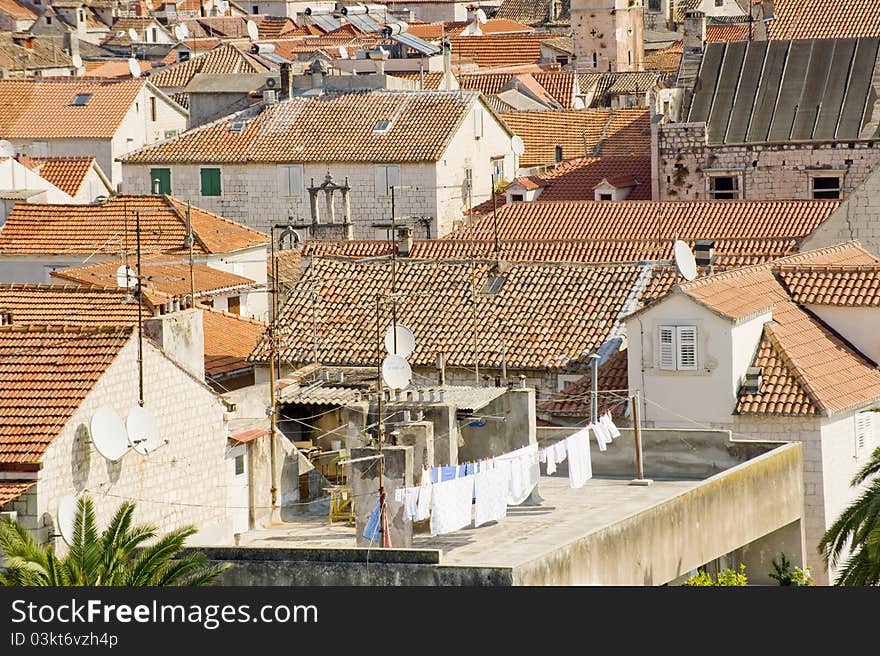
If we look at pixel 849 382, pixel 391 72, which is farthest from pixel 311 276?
pixel 391 72

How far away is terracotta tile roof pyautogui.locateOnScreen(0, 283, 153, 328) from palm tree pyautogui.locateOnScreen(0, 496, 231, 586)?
11.8 m

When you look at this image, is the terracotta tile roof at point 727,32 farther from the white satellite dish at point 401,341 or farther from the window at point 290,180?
the white satellite dish at point 401,341

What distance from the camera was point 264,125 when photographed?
7506 centimetres

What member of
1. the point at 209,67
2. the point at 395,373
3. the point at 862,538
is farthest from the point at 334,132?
the point at 862,538

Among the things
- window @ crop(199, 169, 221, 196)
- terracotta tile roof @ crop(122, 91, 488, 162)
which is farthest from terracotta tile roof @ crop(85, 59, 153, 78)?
window @ crop(199, 169, 221, 196)

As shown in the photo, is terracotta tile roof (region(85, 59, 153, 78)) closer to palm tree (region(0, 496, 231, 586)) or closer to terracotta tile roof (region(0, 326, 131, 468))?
terracotta tile roof (region(0, 326, 131, 468))

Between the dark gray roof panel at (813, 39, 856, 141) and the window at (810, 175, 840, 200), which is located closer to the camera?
the window at (810, 175, 840, 200)

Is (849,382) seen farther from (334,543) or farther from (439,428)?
(334,543)

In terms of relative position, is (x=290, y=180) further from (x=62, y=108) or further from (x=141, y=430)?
(x=141, y=430)

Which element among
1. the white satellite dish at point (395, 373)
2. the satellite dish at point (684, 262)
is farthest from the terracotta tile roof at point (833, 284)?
the white satellite dish at point (395, 373)

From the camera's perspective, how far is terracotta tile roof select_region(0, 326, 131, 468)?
30.0 metres

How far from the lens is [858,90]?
68562 mm

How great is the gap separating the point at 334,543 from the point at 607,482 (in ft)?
19.9

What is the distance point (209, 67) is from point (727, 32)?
97.1 ft
